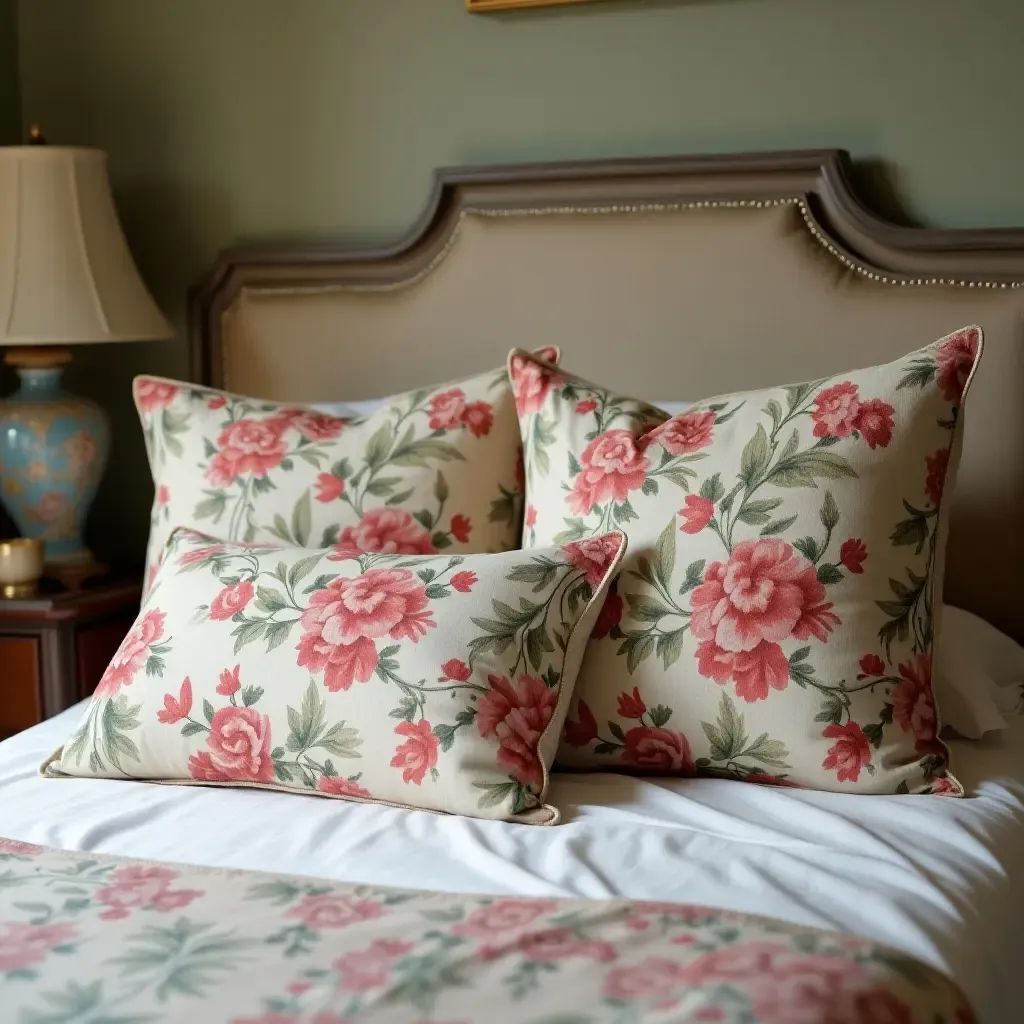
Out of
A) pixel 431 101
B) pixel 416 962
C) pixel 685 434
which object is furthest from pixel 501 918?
pixel 431 101

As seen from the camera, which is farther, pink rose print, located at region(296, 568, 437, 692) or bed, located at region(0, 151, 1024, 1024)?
pink rose print, located at region(296, 568, 437, 692)

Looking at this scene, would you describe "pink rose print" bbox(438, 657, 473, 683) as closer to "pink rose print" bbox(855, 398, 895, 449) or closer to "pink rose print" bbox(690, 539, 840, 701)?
"pink rose print" bbox(690, 539, 840, 701)

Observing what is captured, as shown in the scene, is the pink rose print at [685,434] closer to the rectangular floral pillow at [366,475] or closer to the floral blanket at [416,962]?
the rectangular floral pillow at [366,475]

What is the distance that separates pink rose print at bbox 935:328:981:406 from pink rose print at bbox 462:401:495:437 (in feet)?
1.93

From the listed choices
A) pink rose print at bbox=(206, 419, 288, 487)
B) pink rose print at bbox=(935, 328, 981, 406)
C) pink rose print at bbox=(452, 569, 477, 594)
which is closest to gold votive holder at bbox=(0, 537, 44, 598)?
pink rose print at bbox=(206, 419, 288, 487)

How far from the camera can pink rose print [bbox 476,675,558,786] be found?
1433mm

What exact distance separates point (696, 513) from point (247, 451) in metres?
0.66

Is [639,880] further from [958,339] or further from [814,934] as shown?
[958,339]

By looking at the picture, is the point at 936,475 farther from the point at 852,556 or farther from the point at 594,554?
the point at 594,554

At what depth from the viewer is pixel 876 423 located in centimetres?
152

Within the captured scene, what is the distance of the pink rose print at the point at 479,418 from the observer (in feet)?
5.98

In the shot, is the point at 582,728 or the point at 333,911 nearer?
the point at 333,911

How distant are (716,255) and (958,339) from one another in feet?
1.99

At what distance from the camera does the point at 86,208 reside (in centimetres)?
231
